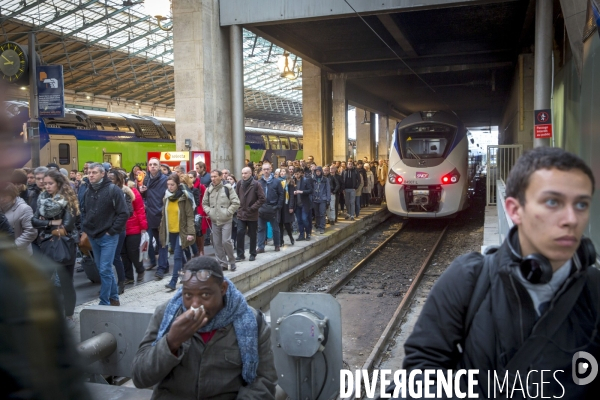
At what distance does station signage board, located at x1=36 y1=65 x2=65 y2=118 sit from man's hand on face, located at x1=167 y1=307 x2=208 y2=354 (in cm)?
874

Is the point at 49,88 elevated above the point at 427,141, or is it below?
above

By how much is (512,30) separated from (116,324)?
1880 cm

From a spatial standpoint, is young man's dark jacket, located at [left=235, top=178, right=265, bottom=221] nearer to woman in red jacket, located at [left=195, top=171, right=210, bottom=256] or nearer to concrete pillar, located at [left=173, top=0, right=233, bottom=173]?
woman in red jacket, located at [left=195, top=171, right=210, bottom=256]

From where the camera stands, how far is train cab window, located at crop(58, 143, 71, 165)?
1925 centimetres

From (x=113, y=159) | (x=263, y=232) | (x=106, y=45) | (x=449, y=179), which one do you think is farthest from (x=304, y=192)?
(x=106, y=45)

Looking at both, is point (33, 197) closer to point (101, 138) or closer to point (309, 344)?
point (309, 344)

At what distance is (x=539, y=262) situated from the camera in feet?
5.35

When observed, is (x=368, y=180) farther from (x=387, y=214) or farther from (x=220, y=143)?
(x=220, y=143)

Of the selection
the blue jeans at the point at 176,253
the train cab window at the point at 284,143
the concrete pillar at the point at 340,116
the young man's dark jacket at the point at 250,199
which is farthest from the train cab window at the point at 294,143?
the blue jeans at the point at 176,253

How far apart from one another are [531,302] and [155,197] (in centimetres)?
849

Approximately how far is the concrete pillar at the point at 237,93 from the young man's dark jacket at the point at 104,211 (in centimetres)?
864

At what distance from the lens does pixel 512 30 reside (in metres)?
19.2

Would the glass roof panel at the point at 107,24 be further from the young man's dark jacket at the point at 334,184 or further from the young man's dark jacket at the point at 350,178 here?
the young man's dark jacket at the point at 334,184

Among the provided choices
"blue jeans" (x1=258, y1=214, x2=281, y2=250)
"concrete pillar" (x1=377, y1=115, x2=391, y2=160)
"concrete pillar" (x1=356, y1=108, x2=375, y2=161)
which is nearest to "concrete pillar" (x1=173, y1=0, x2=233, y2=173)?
"blue jeans" (x1=258, y1=214, x2=281, y2=250)
